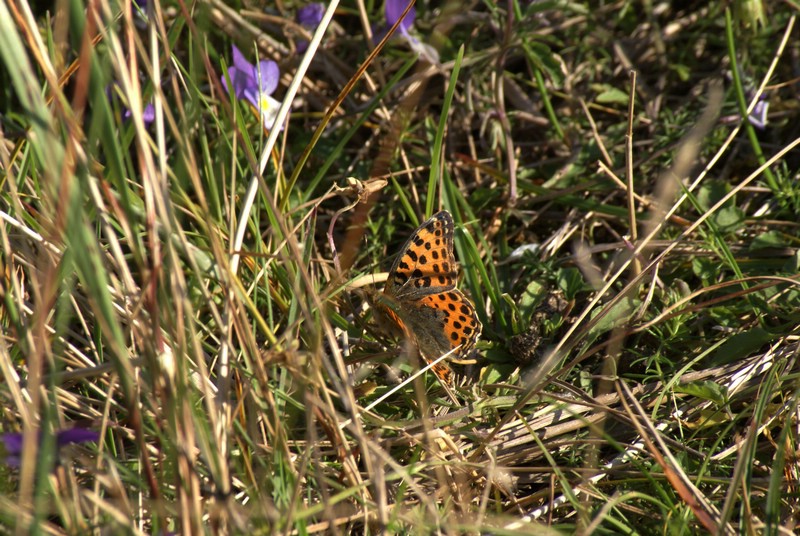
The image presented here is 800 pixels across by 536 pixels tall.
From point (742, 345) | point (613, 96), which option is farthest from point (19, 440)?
point (613, 96)

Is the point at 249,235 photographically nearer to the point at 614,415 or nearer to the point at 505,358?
the point at 505,358

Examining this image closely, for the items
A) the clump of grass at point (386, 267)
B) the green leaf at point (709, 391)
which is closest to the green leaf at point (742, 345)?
the clump of grass at point (386, 267)

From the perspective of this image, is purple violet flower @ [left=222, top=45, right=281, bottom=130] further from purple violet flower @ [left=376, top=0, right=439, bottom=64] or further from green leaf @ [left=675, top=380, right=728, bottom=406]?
green leaf @ [left=675, top=380, right=728, bottom=406]

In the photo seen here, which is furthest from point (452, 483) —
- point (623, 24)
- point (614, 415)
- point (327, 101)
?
point (623, 24)

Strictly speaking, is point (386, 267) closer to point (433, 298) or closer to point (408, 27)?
point (433, 298)

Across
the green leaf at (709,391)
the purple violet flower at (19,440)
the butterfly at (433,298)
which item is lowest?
the green leaf at (709,391)

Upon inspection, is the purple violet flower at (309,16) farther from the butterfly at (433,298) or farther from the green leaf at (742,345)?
the green leaf at (742,345)
